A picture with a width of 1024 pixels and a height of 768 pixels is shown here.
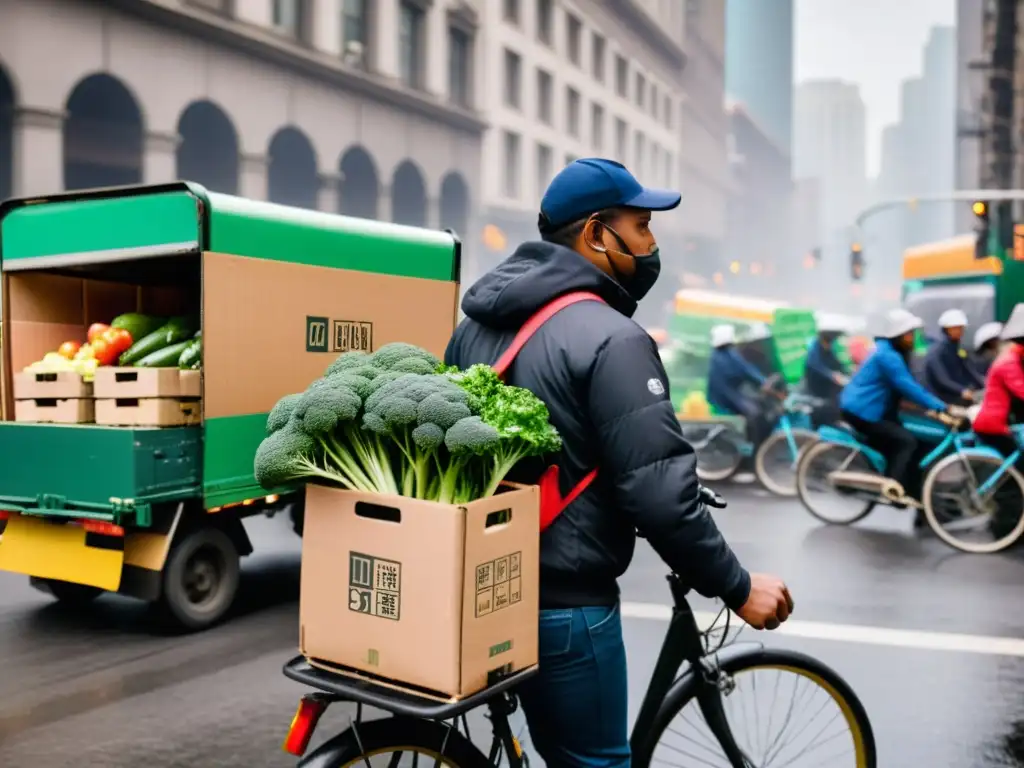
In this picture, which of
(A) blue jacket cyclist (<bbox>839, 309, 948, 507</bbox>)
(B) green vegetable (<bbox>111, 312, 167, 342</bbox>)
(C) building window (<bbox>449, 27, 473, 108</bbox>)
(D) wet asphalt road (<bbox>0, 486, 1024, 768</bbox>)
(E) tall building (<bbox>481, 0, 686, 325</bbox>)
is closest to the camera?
(D) wet asphalt road (<bbox>0, 486, 1024, 768</bbox>)

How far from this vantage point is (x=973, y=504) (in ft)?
30.3

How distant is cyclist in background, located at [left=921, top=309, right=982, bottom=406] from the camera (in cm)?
1148

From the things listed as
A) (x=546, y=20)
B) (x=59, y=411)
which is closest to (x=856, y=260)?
(x=546, y=20)

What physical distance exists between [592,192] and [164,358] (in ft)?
17.3

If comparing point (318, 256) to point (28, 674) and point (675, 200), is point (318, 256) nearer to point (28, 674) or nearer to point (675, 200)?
point (28, 674)

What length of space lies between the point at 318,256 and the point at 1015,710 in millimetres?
4998

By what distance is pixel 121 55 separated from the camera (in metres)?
21.2

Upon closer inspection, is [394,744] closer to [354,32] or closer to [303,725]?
[303,725]

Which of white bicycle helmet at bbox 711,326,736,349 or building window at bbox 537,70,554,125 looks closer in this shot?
white bicycle helmet at bbox 711,326,736,349

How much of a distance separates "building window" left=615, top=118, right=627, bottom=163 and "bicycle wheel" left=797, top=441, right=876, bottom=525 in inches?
1732

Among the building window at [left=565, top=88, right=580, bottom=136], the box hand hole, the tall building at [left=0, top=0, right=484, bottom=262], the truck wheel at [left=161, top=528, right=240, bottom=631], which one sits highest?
the building window at [left=565, top=88, right=580, bottom=136]

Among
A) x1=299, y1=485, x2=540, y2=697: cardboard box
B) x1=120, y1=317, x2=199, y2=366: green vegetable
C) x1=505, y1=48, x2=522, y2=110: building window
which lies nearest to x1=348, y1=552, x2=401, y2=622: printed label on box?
x1=299, y1=485, x2=540, y2=697: cardboard box

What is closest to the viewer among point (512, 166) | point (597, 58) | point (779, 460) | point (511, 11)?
point (779, 460)

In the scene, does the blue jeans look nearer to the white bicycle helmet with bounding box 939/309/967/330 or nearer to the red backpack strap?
the red backpack strap
